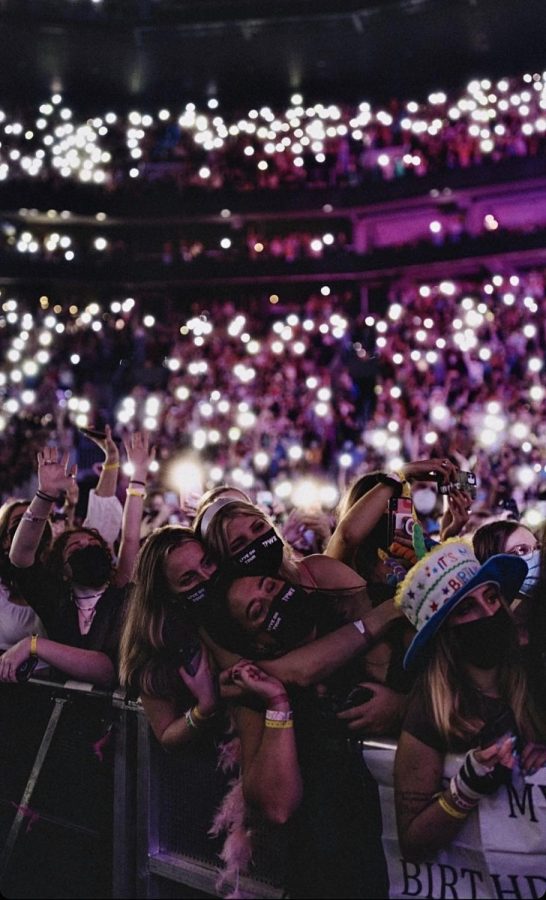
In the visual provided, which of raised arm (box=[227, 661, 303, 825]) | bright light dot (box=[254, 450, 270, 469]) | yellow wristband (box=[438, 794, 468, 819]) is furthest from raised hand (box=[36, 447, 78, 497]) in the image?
bright light dot (box=[254, 450, 270, 469])

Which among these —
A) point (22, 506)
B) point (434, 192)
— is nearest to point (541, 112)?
point (434, 192)

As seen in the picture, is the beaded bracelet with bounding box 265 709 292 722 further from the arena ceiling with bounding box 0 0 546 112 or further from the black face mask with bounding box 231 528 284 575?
the arena ceiling with bounding box 0 0 546 112

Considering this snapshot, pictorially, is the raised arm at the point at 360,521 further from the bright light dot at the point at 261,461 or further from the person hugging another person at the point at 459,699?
the bright light dot at the point at 261,461

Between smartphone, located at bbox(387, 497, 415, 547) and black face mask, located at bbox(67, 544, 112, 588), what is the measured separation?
1317 mm

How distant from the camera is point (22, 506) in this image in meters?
4.57

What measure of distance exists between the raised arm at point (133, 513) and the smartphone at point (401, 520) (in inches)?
51.5

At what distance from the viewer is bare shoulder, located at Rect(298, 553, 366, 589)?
313 centimetres

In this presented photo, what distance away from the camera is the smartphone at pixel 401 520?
350cm

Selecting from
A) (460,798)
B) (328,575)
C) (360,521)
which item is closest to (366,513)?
(360,521)

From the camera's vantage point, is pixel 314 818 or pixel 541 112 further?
pixel 541 112

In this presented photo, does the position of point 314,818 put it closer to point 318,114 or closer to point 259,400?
point 259,400

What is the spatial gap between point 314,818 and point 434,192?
73.9ft

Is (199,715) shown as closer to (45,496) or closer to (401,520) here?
(401,520)

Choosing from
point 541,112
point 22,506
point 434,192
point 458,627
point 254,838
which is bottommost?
point 254,838
